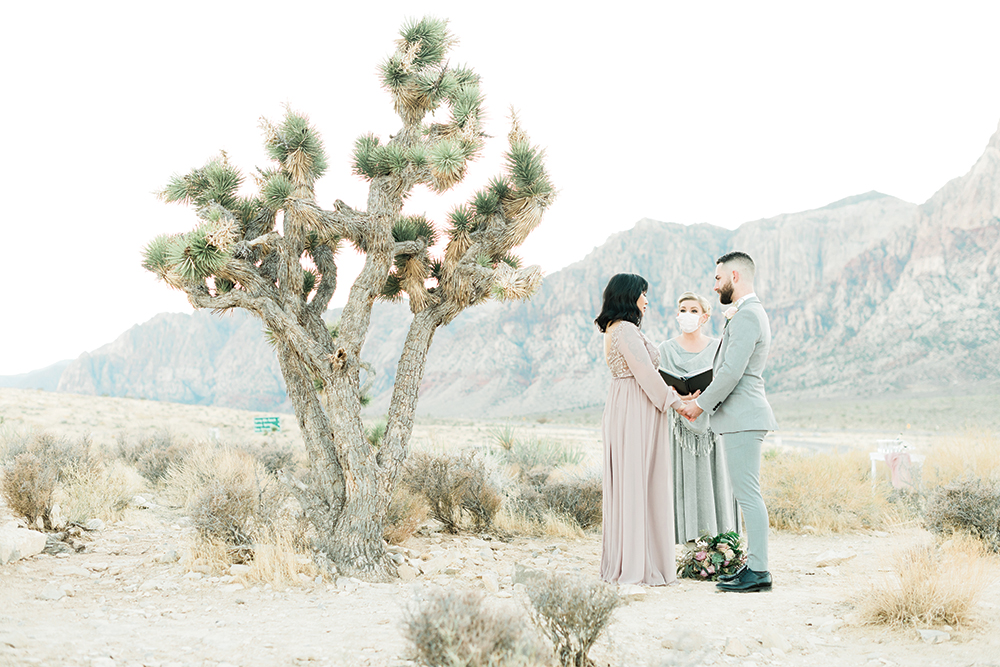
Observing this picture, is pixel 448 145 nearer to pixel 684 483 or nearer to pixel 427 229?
pixel 427 229

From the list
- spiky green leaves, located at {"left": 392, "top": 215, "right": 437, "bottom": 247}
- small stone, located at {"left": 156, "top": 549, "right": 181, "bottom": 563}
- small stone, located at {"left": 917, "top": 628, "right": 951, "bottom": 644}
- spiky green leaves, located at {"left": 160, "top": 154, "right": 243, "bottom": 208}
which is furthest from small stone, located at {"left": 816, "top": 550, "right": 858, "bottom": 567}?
spiky green leaves, located at {"left": 160, "top": 154, "right": 243, "bottom": 208}

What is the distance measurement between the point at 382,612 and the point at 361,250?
3.38m

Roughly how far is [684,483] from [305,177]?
4.27 m

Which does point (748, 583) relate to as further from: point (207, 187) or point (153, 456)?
point (153, 456)

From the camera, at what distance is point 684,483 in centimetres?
554

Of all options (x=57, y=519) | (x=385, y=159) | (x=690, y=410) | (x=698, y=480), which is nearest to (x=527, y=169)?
(x=385, y=159)

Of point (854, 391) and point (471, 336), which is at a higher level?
point (471, 336)

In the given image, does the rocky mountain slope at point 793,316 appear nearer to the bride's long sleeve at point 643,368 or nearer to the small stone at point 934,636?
the bride's long sleeve at point 643,368

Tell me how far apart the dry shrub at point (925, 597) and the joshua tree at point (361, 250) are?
3395 millimetres

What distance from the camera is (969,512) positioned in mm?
6277

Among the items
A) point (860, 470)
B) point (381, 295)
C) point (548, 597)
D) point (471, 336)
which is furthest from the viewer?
point (471, 336)

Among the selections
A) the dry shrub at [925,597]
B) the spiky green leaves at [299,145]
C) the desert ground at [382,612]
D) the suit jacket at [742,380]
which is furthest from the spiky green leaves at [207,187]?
the dry shrub at [925,597]

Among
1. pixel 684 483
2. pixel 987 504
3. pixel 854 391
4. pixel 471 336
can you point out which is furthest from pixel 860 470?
pixel 471 336

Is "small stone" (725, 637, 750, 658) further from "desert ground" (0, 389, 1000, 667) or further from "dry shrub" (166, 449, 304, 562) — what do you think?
"dry shrub" (166, 449, 304, 562)
